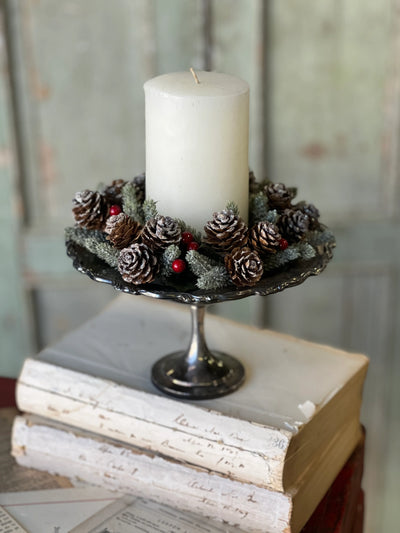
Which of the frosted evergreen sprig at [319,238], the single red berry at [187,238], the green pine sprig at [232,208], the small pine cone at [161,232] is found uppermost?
the green pine sprig at [232,208]

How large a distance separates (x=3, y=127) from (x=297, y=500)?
3.55ft

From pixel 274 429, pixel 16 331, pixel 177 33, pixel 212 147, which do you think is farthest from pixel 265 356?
pixel 16 331

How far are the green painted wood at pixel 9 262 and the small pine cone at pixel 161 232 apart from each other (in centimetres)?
92

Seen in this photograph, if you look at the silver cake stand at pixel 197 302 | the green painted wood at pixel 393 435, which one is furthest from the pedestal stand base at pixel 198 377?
the green painted wood at pixel 393 435

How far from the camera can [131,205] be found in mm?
762

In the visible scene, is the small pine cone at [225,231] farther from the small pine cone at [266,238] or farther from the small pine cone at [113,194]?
the small pine cone at [113,194]

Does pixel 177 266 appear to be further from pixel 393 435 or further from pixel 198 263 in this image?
pixel 393 435

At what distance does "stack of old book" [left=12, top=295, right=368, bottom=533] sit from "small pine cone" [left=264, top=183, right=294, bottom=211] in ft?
0.72

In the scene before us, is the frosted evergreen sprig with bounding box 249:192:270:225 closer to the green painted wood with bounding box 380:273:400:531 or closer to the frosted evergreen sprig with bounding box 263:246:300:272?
the frosted evergreen sprig with bounding box 263:246:300:272

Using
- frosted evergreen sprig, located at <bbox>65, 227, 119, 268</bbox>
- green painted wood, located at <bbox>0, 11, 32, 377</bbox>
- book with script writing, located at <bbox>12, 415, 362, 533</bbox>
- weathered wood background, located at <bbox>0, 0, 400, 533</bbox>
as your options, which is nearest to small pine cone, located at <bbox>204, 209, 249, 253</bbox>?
frosted evergreen sprig, located at <bbox>65, 227, 119, 268</bbox>

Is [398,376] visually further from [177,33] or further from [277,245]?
[277,245]

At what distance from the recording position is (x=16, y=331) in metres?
1.67

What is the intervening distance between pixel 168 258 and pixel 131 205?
10cm

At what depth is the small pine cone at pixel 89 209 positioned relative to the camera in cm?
77
